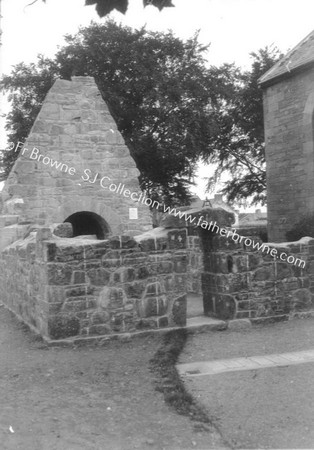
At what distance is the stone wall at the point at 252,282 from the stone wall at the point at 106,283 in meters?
0.66

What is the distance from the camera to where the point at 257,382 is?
5336 millimetres

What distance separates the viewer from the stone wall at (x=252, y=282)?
26.5 ft

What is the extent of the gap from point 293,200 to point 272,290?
26.6 ft

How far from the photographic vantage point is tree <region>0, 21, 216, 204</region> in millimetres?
24766

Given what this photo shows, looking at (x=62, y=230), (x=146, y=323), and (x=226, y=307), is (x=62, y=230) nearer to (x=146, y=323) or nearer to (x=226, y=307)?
(x=146, y=323)

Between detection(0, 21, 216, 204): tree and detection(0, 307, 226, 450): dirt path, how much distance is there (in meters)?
18.2

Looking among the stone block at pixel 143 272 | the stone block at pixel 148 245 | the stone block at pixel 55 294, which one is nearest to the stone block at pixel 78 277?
the stone block at pixel 55 294

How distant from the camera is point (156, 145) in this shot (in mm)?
25359

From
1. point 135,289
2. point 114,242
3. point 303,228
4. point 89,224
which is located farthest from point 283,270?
Answer: point 89,224

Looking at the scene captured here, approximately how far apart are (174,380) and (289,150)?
469 inches

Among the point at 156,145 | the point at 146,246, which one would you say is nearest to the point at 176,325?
the point at 146,246

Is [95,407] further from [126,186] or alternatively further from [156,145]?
[156,145]

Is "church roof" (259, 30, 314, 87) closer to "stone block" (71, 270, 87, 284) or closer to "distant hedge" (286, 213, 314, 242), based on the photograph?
"distant hedge" (286, 213, 314, 242)

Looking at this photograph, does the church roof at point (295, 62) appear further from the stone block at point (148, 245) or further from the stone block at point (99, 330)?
the stone block at point (99, 330)
